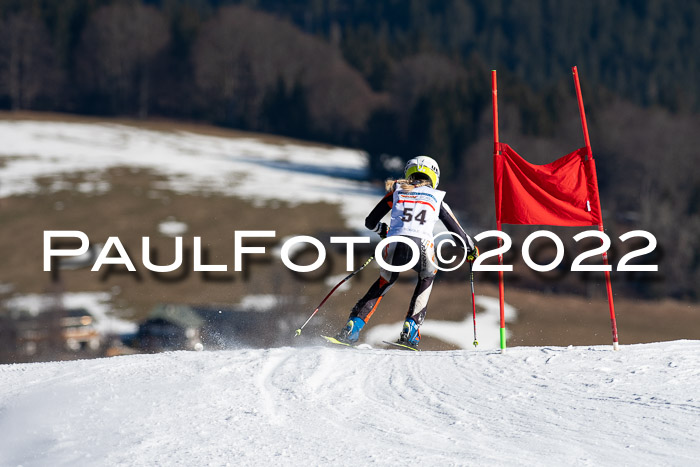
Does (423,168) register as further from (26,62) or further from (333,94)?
(26,62)

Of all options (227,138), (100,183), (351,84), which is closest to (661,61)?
(351,84)

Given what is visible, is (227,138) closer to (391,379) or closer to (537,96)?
(537,96)

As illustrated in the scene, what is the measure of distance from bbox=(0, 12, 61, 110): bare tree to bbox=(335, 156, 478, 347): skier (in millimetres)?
86321

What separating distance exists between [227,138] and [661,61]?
431ft

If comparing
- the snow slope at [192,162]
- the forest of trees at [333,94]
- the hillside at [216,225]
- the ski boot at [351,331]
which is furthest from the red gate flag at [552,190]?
the forest of trees at [333,94]

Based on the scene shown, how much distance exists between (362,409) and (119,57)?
301 feet

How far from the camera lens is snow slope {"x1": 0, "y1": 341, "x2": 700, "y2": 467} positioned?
493cm

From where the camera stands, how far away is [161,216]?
5119cm

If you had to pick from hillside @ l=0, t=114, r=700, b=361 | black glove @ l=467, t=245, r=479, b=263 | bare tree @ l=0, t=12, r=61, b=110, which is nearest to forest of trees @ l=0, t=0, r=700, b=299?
bare tree @ l=0, t=12, r=61, b=110

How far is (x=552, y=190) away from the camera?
8016mm

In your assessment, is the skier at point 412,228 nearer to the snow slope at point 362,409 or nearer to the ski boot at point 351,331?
the ski boot at point 351,331

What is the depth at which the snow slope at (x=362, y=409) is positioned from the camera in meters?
4.93

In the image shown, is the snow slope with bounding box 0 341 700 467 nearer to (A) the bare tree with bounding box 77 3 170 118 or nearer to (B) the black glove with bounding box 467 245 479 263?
(B) the black glove with bounding box 467 245 479 263

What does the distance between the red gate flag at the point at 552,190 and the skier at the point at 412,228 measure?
0.60m
